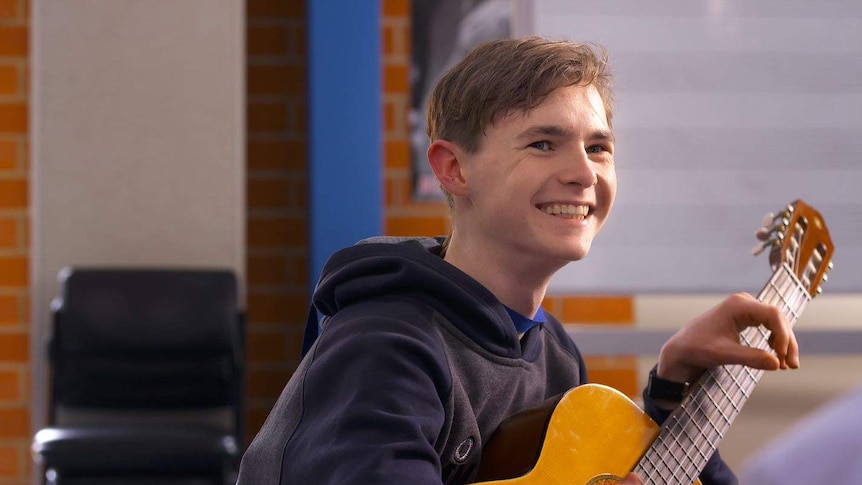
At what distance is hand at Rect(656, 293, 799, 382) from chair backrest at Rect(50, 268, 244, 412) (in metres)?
1.78

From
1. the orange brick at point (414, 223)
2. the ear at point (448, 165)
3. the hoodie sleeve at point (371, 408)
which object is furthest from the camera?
the orange brick at point (414, 223)

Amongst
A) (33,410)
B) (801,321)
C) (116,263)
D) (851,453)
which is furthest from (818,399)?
(851,453)

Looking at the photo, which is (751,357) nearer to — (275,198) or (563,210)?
(563,210)

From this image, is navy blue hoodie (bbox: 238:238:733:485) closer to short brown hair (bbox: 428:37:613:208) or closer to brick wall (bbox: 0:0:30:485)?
short brown hair (bbox: 428:37:613:208)

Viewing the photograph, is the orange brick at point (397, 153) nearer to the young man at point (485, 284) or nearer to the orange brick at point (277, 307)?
the orange brick at point (277, 307)

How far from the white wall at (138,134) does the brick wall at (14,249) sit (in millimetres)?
199

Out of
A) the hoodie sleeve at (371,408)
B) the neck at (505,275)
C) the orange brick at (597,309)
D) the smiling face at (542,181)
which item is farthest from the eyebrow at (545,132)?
the orange brick at (597,309)

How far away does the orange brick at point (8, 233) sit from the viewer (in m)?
3.36

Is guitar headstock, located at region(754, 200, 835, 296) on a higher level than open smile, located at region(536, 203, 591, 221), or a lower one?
lower

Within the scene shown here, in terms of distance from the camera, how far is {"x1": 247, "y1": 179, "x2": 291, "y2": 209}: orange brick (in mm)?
3480

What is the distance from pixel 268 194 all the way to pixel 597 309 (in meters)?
1.11

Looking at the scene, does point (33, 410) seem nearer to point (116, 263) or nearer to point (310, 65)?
point (116, 263)

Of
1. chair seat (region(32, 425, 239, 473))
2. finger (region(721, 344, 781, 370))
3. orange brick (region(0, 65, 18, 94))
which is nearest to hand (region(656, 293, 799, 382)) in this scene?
finger (region(721, 344, 781, 370))

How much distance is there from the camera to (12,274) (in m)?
3.36
